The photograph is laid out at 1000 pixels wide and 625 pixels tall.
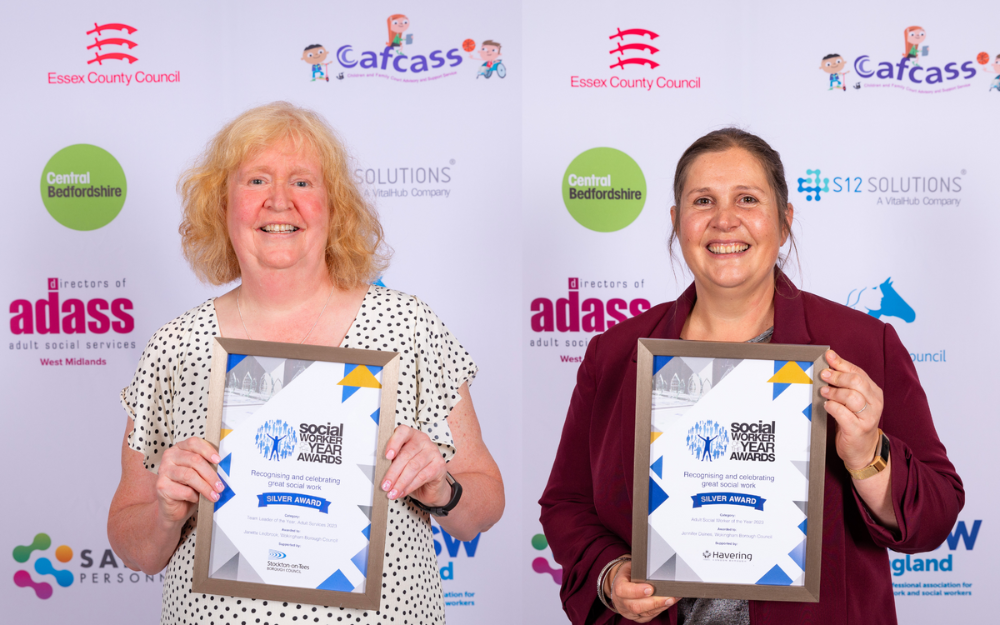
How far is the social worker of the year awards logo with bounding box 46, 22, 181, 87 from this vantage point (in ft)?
12.7

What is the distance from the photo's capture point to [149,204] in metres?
3.85

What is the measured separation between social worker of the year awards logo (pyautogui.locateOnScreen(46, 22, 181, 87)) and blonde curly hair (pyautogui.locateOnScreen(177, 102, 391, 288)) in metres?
2.21

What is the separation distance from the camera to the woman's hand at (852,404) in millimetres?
1458

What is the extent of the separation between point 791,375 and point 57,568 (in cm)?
378

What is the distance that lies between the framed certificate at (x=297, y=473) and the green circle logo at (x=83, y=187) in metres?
2.71

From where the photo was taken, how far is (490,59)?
12.7 ft

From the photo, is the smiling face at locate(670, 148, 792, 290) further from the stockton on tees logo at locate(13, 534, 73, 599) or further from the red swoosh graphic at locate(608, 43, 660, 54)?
the stockton on tees logo at locate(13, 534, 73, 599)

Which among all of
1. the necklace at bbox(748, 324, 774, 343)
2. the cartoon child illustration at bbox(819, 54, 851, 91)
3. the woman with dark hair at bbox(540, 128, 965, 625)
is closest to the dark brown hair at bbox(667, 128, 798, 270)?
the woman with dark hair at bbox(540, 128, 965, 625)

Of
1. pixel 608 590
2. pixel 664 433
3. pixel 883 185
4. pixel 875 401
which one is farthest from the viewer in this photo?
pixel 883 185

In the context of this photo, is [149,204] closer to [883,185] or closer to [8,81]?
[8,81]

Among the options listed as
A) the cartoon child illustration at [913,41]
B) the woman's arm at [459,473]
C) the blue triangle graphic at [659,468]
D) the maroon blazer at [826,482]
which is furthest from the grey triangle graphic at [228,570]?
the cartoon child illustration at [913,41]

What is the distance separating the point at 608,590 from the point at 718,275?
0.74 meters

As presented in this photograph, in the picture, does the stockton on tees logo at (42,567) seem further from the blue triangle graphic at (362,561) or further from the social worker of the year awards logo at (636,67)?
the social worker of the year awards logo at (636,67)

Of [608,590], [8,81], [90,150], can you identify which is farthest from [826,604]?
[8,81]
